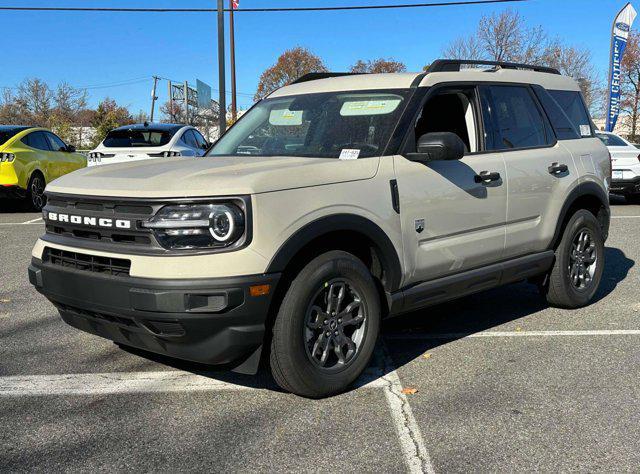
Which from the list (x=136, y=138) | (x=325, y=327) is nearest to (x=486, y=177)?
(x=325, y=327)

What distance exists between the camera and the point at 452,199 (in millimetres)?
4242

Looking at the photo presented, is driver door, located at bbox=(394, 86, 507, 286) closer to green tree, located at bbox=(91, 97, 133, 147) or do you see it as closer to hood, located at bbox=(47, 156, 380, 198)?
hood, located at bbox=(47, 156, 380, 198)

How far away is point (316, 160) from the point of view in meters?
3.84

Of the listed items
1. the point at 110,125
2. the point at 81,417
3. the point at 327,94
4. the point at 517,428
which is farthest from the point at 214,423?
the point at 110,125

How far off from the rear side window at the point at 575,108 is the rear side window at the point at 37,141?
33.8 ft

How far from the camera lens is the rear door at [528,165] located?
4785 mm

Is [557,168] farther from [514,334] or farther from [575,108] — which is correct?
[514,334]

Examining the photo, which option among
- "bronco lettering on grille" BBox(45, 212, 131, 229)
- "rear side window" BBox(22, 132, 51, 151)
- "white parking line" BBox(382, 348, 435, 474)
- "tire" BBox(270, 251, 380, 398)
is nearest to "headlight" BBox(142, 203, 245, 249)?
"bronco lettering on grille" BBox(45, 212, 131, 229)

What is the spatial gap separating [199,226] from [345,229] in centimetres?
86

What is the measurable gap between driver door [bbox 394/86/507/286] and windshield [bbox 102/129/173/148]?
798 centimetres

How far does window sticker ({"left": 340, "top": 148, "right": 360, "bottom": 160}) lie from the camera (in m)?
3.93

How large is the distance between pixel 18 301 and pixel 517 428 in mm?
4673

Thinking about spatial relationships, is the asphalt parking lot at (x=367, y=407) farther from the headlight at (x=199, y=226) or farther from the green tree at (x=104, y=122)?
the green tree at (x=104, y=122)

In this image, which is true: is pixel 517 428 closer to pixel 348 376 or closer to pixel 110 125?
pixel 348 376
